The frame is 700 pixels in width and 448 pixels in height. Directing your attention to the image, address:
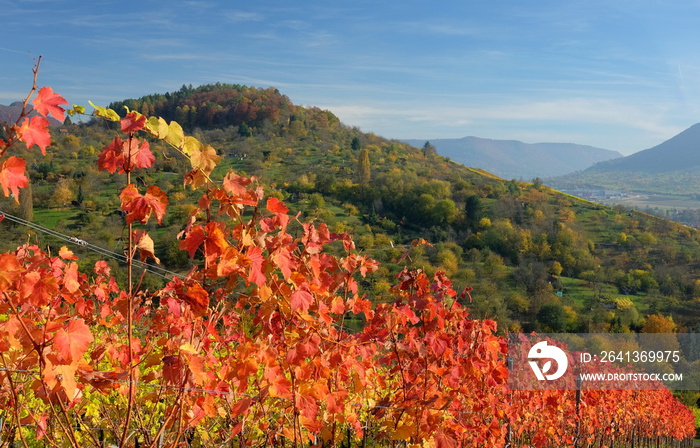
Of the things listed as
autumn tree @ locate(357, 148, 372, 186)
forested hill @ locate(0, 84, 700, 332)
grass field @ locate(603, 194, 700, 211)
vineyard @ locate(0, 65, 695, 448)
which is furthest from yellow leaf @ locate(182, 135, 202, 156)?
grass field @ locate(603, 194, 700, 211)

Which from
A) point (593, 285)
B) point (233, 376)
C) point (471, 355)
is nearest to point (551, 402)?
point (471, 355)

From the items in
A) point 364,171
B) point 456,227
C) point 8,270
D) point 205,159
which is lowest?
point 456,227

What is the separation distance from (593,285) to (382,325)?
30107mm

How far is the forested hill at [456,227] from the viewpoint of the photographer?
A: 24.8 metres

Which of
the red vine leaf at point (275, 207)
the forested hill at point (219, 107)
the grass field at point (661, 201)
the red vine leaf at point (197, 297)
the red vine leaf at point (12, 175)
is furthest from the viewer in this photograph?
the grass field at point (661, 201)

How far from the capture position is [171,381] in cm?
145

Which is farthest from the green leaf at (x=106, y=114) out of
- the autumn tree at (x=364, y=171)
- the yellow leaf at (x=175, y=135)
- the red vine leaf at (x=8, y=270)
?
the autumn tree at (x=364, y=171)

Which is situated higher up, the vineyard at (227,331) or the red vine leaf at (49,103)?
the red vine leaf at (49,103)

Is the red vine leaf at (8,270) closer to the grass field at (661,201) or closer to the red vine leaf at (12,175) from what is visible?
the red vine leaf at (12,175)

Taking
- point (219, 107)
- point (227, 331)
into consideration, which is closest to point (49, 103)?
point (227, 331)

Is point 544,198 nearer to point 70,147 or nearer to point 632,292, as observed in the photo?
point 632,292

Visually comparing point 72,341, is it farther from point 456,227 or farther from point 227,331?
point 456,227

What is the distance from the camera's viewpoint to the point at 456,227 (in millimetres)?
36688

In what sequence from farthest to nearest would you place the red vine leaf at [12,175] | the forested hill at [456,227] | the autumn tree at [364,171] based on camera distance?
the autumn tree at [364,171] < the forested hill at [456,227] < the red vine leaf at [12,175]
